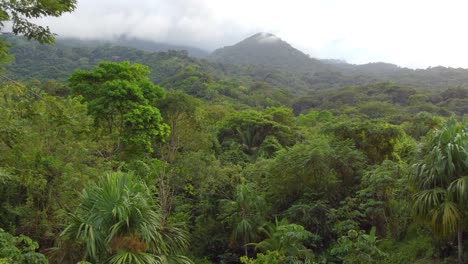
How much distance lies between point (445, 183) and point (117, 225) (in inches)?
294

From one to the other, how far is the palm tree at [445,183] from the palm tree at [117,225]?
6188mm

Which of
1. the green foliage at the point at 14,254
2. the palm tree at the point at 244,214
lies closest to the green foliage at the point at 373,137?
the palm tree at the point at 244,214

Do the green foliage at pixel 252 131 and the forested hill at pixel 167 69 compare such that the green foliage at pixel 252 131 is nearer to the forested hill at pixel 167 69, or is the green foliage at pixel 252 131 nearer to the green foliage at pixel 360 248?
the green foliage at pixel 360 248

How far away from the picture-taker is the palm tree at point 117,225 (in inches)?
250

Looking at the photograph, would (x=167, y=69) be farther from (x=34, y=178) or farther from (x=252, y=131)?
(x=34, y=178)

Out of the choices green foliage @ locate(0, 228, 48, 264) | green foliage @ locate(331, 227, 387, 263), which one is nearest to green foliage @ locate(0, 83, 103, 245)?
green foliage @ locate(0, 228, 48, 264)

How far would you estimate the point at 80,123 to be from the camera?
1119 cm

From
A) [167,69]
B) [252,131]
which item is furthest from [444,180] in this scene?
[167,69]

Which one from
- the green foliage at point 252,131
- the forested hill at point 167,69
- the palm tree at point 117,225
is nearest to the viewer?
the palm tree at point 117,225

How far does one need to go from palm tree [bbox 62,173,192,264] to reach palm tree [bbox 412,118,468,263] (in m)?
6.19

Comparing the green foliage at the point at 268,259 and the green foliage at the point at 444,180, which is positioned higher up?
the green foliage at the point at 444,180

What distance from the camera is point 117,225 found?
6.35 meters

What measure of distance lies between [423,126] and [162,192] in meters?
16.6

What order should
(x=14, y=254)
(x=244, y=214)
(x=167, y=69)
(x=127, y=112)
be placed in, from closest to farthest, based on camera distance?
(x=14, y=254), (x=127, y=112), (x=244, y=214), (x=167, y=69)
